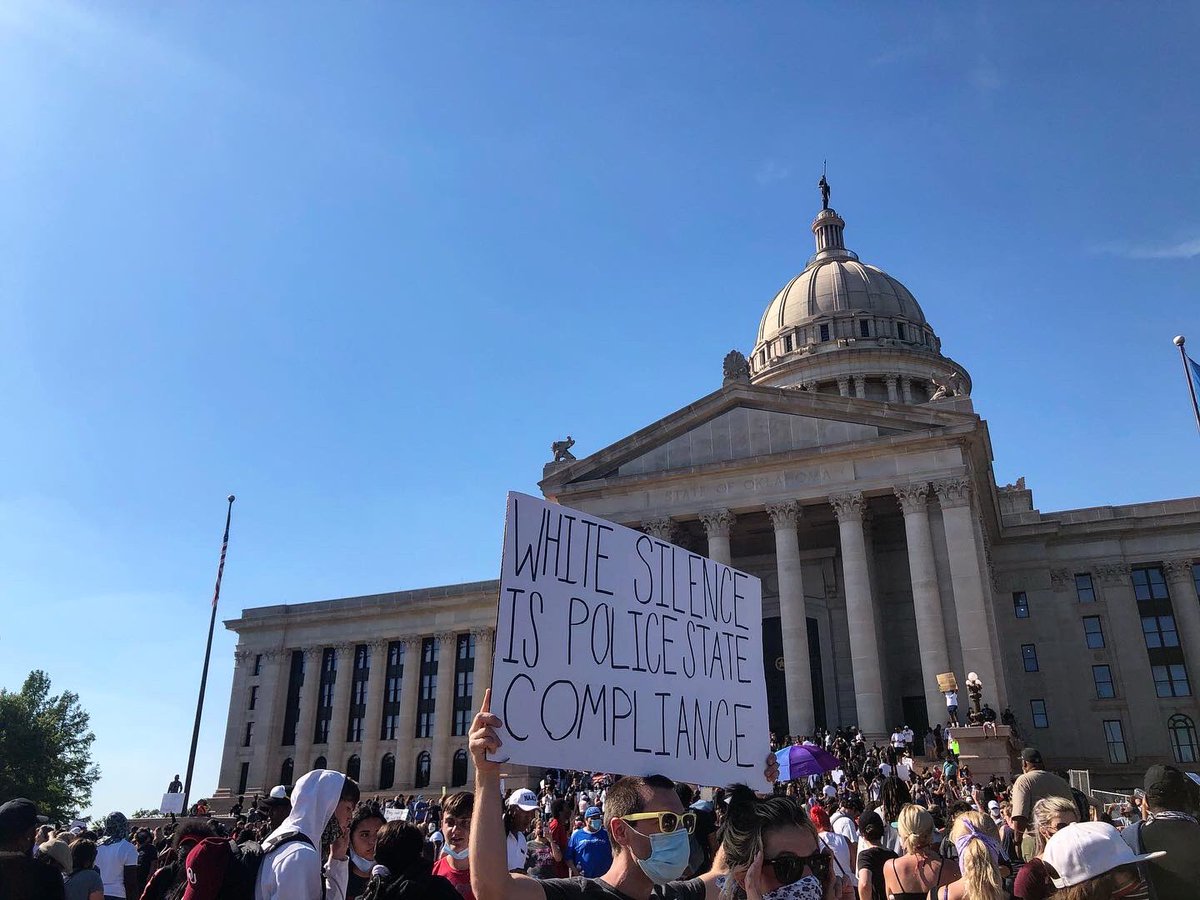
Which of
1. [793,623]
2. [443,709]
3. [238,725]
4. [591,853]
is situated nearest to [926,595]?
[793,623]

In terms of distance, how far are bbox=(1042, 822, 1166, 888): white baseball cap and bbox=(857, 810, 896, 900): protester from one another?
276 cm

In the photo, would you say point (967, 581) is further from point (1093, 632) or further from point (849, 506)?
point (1093, 632)

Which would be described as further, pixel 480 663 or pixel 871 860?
pixel 480 663

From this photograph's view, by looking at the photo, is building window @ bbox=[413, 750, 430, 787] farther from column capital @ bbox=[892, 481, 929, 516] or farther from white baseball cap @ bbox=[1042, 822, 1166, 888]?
white baseball cap @ bbox=[1042, 822, 1166, 888]

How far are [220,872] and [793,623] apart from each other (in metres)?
35.8

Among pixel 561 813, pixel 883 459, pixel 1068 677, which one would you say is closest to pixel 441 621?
pixel 883 459

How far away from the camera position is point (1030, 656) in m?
48.2

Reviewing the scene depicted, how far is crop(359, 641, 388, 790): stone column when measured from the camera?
189 feet

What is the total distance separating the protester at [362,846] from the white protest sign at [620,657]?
8.12 feet

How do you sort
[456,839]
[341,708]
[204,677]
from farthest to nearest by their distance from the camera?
[341,708] < [204,677] < [456,839]

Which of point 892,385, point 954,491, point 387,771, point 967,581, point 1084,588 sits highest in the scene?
point 892,385

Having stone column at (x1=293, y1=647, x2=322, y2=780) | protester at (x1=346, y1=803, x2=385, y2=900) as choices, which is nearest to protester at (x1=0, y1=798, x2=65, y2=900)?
protester at (x1=346, y1=803, x2=385, y2=900)

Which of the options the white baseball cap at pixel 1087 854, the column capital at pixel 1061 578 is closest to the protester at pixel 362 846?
the white baseball cap at pixel 1087 854

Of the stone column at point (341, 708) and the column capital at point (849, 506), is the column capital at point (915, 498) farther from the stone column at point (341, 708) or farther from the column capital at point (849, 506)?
the stone column at point (341, 708)
